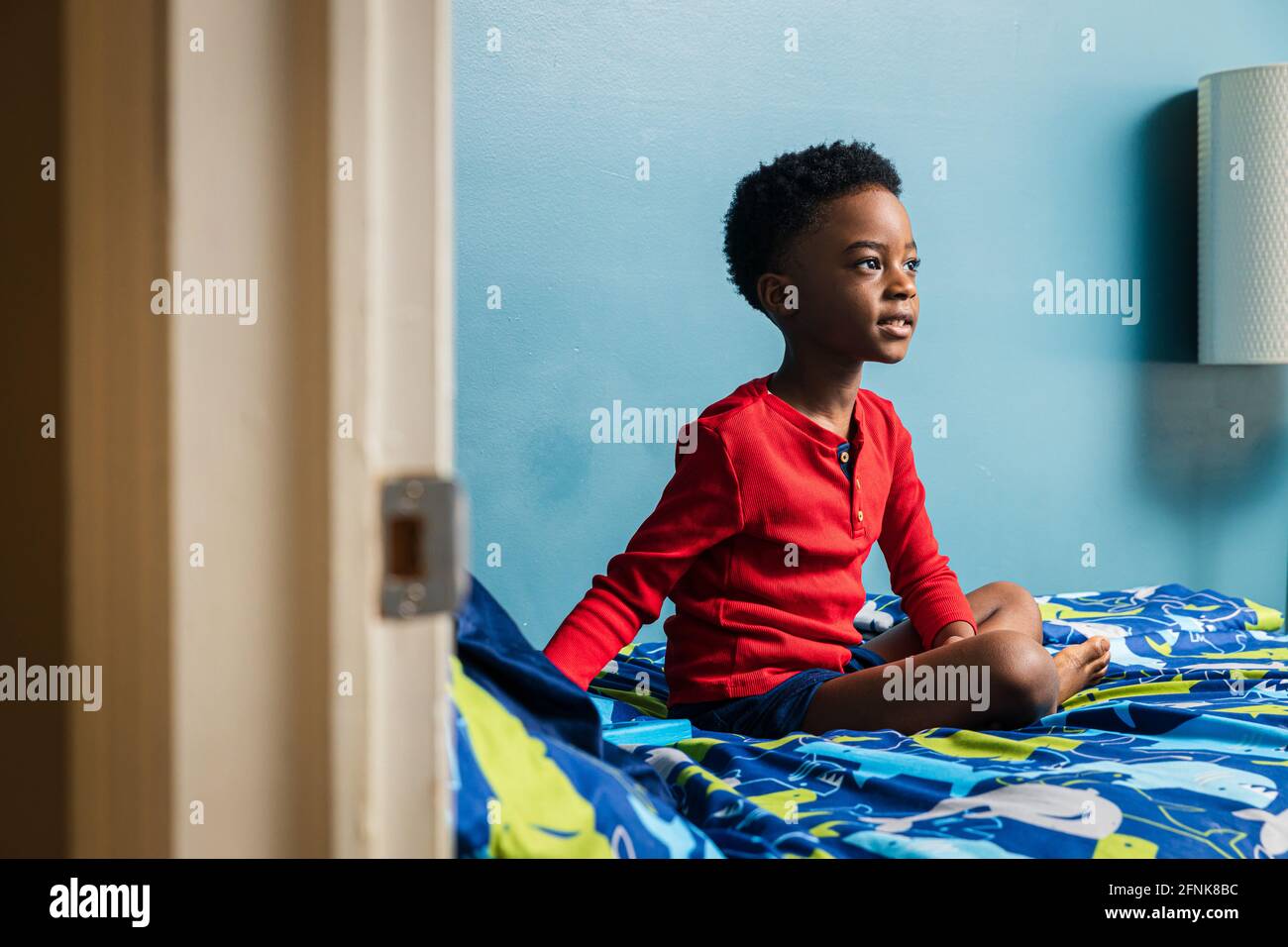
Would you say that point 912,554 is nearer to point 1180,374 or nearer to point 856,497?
point 856,497

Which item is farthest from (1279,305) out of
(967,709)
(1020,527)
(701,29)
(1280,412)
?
(967,709)

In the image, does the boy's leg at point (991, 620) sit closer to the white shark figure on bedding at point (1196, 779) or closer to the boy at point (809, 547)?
the boy at point (809, 547)

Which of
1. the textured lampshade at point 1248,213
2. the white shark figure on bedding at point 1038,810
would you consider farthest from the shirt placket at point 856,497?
the textured lampshade at point 1248,213

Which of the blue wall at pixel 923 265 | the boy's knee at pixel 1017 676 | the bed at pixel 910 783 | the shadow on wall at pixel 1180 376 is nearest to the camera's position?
the bed at pixel 910 783

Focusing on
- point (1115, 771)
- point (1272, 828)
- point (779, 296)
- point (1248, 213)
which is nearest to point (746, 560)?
point (779, 296)

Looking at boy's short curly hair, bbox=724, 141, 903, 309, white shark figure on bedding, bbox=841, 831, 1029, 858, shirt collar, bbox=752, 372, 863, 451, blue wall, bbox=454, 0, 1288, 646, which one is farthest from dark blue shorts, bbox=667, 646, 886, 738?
blue wall, bbox=454, 0, 1288, 646

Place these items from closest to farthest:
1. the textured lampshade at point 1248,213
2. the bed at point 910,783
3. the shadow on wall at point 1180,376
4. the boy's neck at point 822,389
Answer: the bed at point 910,783 → the boy's neck at point 822,389 → the textured lampshade at point 1248,213 → the shadow on wall at point 1180,376

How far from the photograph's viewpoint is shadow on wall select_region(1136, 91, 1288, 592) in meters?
2.32

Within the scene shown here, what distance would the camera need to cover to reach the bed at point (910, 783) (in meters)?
0.66

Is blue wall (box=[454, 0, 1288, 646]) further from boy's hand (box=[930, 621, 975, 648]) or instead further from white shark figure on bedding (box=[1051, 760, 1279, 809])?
white shark figure on bedding (box=[1051, 760, 1279, 809])

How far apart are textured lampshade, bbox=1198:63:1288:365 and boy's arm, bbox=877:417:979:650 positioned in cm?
105

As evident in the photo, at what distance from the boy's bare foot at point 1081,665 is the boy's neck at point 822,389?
35 cm
